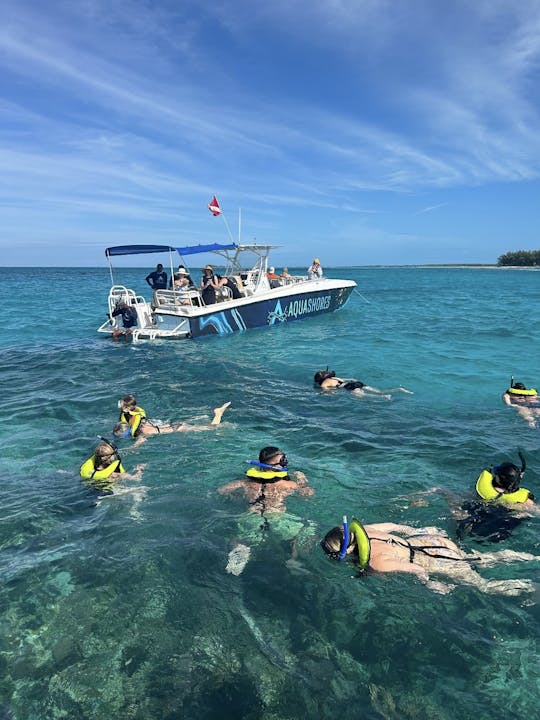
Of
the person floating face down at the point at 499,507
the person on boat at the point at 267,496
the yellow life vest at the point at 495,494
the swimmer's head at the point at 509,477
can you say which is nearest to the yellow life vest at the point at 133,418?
the person on boat at the point at 267,496

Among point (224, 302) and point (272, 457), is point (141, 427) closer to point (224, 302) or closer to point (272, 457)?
point (272, 457)

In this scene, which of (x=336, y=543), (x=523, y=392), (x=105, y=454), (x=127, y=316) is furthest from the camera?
(x=127, y=316)

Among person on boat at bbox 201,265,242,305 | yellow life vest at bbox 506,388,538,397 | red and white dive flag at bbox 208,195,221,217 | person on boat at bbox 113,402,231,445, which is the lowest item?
person on boat at bbox 113,402,231,445

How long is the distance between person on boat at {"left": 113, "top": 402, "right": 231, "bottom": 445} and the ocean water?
19cm

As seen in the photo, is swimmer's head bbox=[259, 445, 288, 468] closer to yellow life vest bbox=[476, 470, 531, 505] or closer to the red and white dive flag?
yellow life vest bbox=[476, 470, 531, 505]

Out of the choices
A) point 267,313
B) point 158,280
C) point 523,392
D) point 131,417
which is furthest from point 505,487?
point 158,280

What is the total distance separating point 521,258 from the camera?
111 meters

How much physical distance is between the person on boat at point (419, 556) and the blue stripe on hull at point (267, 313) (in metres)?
11.9

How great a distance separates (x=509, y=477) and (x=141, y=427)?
5.22 metres

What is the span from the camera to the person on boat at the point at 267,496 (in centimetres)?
484

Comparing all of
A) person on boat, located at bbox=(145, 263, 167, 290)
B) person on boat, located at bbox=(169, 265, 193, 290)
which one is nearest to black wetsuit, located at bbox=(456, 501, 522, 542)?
person on boat, located at bbox=(169, 265, 193, 290)

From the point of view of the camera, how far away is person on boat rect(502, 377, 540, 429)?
26.8 ft

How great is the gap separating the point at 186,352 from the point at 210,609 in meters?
10.6

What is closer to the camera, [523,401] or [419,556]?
[419,556]
